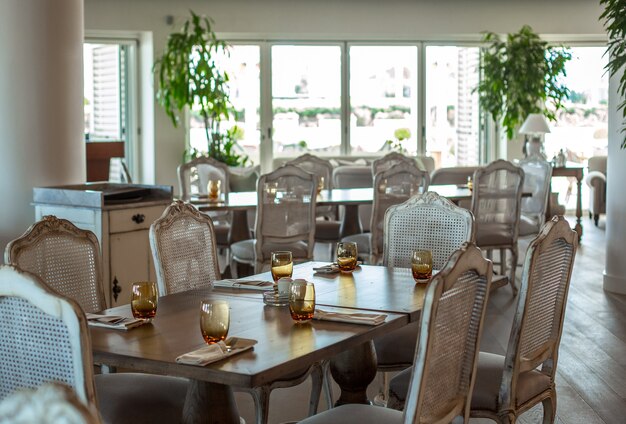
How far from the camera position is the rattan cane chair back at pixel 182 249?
3900mm

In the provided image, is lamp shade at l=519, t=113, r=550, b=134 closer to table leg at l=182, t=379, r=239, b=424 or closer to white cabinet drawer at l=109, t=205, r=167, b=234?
white cabinet drawer at l=109, t=205, r=167, b=234

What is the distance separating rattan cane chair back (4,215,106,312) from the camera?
3.43 meters

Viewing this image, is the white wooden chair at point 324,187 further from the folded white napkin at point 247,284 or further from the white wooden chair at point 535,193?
the folded white napkin at point 247,284

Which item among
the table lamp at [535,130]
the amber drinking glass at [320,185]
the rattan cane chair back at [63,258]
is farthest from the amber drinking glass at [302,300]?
the table lamp at [535,130]

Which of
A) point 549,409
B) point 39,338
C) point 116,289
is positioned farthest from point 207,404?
point 116,289

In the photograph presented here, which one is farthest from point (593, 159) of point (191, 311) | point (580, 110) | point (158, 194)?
point (191, 311)

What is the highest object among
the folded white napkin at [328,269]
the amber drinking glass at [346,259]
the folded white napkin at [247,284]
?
the amber drinking glass at [346,259]

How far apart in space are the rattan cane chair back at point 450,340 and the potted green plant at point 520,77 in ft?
31.7

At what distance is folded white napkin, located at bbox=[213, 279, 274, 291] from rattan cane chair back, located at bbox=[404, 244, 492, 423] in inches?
35.9

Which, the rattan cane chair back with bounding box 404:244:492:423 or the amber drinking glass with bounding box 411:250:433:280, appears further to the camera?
the amber drinking glass with bounding box 411:250:433:280

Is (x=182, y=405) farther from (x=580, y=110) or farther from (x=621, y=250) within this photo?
(x=580, y=110)

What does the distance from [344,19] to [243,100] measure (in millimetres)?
A: 1720

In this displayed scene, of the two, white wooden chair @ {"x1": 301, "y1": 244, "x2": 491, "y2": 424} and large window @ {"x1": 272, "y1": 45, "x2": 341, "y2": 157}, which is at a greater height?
large window @ {"x1": 272, "y1": 45, "x2": 341, "y2": 157}

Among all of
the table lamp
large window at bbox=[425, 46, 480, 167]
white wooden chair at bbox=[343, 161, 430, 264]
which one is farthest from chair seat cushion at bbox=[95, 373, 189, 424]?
large window at bbox=[425, 46, 480, 167]
